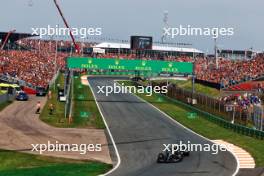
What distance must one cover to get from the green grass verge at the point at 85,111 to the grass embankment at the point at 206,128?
804cm

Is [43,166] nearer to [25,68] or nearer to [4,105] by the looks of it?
[4,105]

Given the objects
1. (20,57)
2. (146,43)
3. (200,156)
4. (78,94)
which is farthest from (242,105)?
(20,57)

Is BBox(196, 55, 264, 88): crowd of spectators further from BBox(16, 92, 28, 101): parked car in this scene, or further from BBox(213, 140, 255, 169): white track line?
BBox(213, 140, 255, 169): white track line

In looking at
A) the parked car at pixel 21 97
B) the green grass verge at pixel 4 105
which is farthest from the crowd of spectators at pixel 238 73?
the green grass verge at pixel 4 105

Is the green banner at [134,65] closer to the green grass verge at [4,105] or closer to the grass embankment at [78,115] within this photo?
the grass embankment at [78,115]

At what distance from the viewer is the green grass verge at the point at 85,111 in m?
53.8

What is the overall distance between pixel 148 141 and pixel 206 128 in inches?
407

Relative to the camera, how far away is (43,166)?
3316 centimetres

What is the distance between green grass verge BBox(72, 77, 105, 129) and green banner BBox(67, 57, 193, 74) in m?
4.89

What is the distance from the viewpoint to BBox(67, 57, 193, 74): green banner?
222 feet

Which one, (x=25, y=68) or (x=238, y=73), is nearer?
(x=238, y=73)

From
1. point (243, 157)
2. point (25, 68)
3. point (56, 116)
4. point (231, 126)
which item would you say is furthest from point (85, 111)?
point (243, 157)

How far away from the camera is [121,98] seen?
81.6 meters

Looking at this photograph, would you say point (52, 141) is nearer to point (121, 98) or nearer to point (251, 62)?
point (121, 98)
